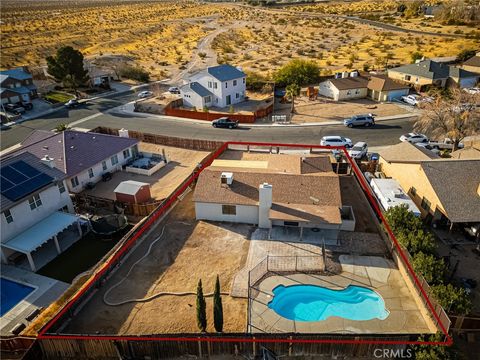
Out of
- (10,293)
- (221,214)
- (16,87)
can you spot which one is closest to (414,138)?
(221,214)

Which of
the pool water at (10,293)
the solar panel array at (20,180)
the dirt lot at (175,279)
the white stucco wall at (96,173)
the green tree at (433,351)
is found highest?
the solar panel array at (20,180)

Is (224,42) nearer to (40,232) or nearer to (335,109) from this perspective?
A: (335,109)

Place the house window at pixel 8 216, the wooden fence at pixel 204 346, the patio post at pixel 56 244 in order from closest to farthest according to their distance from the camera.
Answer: the wooden fence at pixel 204 346
the house window at pixel 8 216
the patio post at pixel 56 244

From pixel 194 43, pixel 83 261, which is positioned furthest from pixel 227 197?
pixel 194 43

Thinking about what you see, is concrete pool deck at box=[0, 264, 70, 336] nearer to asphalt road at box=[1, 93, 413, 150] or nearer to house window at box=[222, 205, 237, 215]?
house window at box=[222, 205, 237, 215]

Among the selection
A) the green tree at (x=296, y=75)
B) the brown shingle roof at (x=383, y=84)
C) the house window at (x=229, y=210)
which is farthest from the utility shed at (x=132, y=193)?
the brown shingle roof at (x=383, y=84)

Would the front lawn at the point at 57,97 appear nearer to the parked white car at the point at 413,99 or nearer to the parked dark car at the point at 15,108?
the parked dark car at the point at 15,108

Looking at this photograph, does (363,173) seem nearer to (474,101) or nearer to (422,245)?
(422,245)

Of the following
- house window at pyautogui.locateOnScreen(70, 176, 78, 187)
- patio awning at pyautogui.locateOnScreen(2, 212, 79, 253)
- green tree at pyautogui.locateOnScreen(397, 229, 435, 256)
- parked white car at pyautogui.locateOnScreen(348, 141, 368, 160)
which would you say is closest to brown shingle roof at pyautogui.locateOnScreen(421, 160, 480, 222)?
green tree at pyautogui.locateOnScreen(397, 229, 435, 256)
